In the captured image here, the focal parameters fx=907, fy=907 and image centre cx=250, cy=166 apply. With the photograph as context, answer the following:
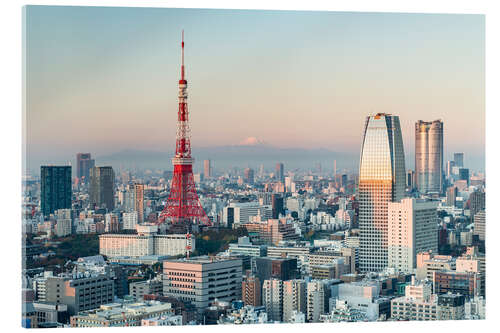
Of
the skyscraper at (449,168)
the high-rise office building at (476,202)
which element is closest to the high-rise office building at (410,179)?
the skyscraper at (449,168)

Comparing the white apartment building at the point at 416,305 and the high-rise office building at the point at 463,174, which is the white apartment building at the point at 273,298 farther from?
the high-rise office building at the point at 463,174

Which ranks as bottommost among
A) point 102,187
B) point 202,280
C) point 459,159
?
point 202,280

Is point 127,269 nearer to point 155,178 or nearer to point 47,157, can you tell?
point 155,178

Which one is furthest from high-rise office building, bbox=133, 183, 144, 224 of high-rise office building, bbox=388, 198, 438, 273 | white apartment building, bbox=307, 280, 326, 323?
high-rise office building, bbox=388, 198, 438, 273

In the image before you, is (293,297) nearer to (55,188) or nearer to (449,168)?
(55,188)

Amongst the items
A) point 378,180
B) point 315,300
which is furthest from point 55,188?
point 378,180
